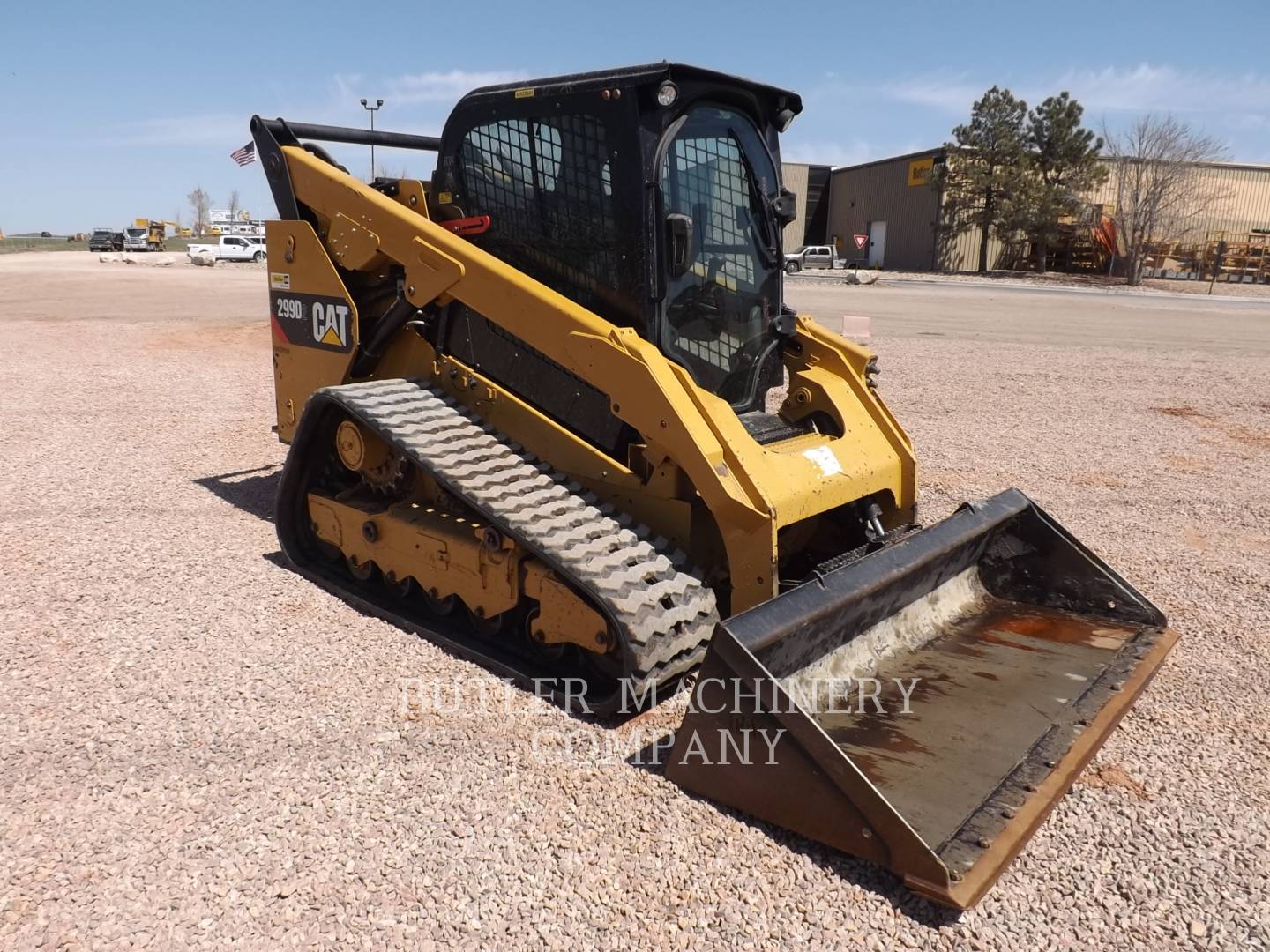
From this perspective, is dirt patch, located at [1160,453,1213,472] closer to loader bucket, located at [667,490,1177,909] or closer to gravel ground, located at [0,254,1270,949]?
gravel ground, located at [0,254,1270,949]

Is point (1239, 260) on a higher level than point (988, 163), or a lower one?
lower

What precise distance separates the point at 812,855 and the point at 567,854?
72 centimetres

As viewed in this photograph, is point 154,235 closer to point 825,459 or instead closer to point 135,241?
point 135,241

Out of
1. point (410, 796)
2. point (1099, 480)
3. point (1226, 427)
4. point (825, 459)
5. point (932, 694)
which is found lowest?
point (410, 796)

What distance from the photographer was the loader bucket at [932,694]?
2.70 metres

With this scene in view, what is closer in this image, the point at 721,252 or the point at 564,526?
the point at 564,526

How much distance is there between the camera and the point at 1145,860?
2801 millimetres

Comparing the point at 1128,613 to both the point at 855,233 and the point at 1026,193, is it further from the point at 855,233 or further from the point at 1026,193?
the point at 855,233

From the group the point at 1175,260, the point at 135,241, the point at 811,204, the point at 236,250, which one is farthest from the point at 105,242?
the point at 1175,260

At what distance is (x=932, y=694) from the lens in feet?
11.5

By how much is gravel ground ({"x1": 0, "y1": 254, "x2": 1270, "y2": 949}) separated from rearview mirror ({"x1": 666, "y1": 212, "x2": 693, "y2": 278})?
1844 mm

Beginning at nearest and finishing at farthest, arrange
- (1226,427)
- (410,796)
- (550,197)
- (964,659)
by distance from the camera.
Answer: (410,796) < (964,659) < (550,197) < (1226,427)

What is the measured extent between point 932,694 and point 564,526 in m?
1.53

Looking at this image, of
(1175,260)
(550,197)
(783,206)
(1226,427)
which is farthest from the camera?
(1175,260)
